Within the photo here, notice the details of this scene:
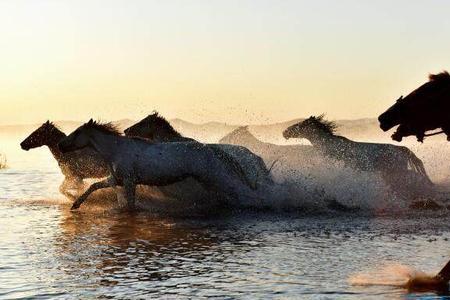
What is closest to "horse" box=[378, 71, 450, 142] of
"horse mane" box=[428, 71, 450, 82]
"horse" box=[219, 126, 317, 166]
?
"horse mane" box=[428, 71, 450, 82]

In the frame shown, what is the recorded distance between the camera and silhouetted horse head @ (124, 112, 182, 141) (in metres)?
18.1

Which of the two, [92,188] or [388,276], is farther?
[92,188]

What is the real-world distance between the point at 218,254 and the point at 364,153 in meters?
9.73

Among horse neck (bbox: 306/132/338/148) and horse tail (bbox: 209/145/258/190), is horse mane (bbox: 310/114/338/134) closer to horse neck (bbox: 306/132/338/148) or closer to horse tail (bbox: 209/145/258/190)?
horse neck (bbox: 306/132/338/148)

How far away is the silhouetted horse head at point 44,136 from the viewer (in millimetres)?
18641

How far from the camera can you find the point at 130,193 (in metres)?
15.3

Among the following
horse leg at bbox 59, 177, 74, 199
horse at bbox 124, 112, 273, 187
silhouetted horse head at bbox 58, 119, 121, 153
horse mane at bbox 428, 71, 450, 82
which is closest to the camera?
horse mane at bbox 428, 71, 450, 82

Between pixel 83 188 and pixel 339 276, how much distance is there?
431 inches

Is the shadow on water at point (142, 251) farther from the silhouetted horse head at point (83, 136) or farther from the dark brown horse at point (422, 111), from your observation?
the dark brown horse at point (422, 111)

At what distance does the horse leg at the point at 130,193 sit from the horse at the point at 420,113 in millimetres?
9060

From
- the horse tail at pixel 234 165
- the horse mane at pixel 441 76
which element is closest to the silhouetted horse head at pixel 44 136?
the horse tail at pixel 234 165

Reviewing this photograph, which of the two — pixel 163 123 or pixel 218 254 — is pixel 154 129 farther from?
pixel 218 254

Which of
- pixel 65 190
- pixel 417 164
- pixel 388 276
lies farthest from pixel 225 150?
pixel 388 276

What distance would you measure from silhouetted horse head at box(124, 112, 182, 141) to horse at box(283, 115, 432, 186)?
3.60m
